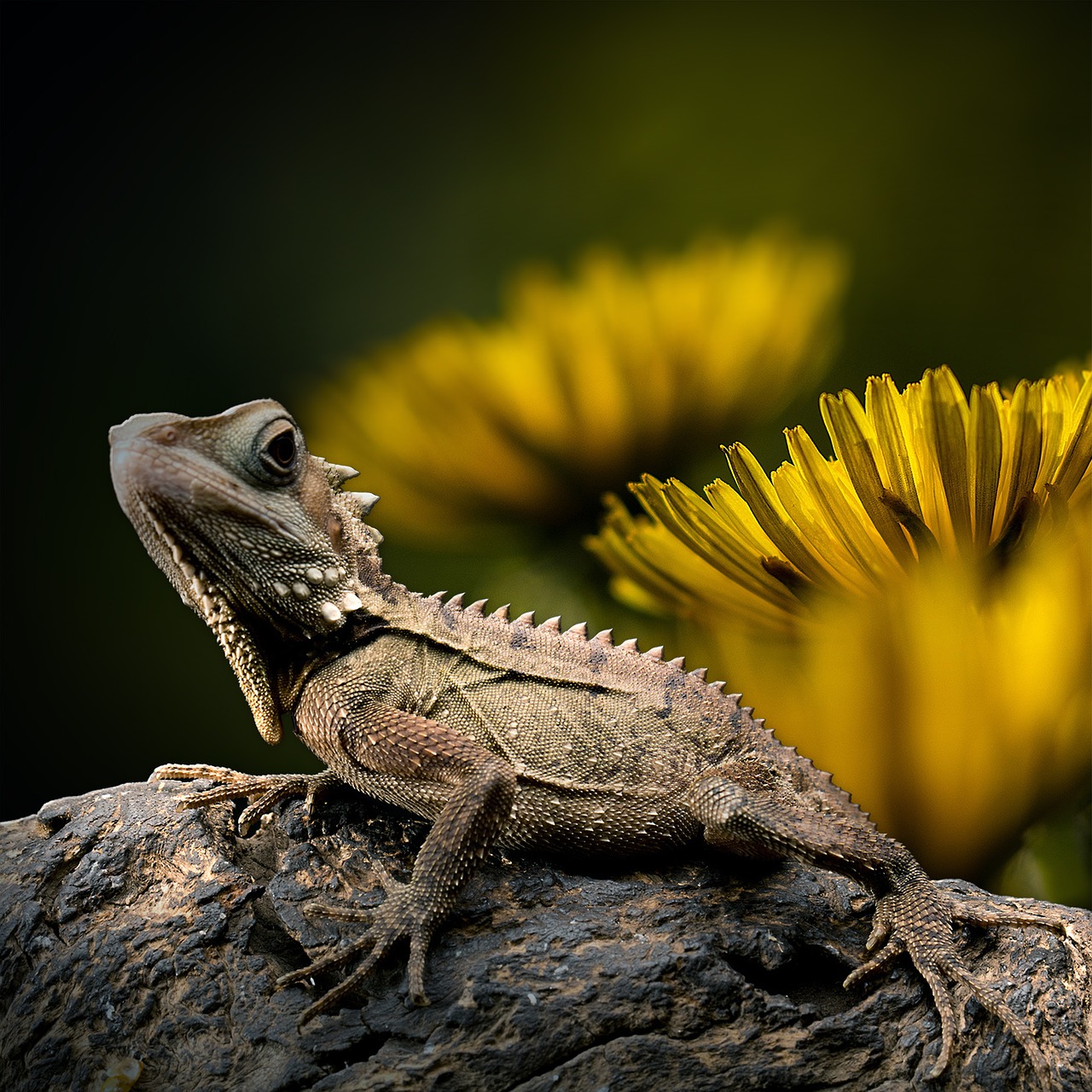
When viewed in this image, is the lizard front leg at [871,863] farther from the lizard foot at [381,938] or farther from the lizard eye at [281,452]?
the lizard eye at [281,452]

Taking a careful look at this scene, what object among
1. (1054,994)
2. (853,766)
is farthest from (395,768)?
(1054,994)

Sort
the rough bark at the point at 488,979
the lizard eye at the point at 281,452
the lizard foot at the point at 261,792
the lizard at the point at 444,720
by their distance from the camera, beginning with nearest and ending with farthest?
1. the rough bark at the point at 488,979
2. the lizard at the point at 444,720
3. the lizard eye at the point at 281,452
4. the lizard foot at the point at 261,792

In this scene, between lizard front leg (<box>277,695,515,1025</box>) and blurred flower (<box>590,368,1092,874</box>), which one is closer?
lizard front leg (<box>277,695,515,1025</box>)

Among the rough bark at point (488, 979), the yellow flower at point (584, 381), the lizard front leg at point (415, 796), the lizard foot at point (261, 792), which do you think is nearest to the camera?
the rough bark at point (488, 979)

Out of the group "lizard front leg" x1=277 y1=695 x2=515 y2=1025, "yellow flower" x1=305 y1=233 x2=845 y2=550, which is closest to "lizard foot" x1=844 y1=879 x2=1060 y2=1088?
"lizard front leg" x1=277 y1=695 x2=515 y2=1025

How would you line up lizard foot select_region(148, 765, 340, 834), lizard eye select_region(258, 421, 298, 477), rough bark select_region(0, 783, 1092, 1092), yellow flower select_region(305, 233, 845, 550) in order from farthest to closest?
yellow flower select_region(305, 233, 845, 550)
lizard foot select_region(148, 765, 340, 834)
lizard eye select_region(258, 421, 298, 477)
rough bark select_region(0, 783, 1092, 1092)

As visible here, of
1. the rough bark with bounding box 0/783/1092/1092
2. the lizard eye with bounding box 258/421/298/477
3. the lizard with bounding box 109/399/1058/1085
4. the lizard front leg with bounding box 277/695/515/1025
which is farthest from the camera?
the lizard eye with bounding box 258/421/298/477

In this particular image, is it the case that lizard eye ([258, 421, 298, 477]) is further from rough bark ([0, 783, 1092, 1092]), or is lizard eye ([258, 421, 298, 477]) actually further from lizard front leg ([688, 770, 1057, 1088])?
lizard front leg ([688, 770, 1057, 1088])

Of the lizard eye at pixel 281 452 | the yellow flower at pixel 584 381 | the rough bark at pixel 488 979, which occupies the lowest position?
the rough bark at pixel 488 979

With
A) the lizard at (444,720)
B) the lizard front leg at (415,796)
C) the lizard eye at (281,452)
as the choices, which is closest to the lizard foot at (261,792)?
the lizard at (444,720)

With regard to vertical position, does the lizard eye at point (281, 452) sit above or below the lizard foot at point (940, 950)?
above
